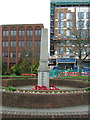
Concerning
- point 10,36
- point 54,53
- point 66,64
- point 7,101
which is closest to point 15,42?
point 10,36

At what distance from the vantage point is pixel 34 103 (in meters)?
8.54

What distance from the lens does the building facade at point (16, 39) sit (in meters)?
51.9

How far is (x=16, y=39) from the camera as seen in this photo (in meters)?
52.6

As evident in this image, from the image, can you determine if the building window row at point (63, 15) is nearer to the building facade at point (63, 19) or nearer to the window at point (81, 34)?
the building facade at point (63, 19)

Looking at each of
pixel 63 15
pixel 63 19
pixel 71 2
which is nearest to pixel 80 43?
pixel 63 19

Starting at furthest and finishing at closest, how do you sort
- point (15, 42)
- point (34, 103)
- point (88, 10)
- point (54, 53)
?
1. point (15, 42)
2. point (54, 53)
3. point (88, 10)
4. point (34, 103)

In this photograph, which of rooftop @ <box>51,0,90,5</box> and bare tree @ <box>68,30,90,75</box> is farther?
rooftop @ <box>51,0,90,5</box>

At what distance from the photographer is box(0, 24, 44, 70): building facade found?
51.9 metres

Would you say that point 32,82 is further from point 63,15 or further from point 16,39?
point 16,39

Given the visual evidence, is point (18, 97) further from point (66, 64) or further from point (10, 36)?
point (10, 36)

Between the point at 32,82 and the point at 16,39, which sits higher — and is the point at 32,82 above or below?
below

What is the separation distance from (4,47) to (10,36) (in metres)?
4.05

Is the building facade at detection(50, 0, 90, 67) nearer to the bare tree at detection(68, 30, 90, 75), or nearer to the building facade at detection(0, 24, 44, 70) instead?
the building facade at detection(0, 24, 44, 70)

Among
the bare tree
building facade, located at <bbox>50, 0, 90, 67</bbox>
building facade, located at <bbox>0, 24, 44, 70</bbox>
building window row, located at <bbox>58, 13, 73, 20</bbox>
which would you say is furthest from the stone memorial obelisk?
building facade, located at <bbox>0, 24, 44, 70</bbox>
